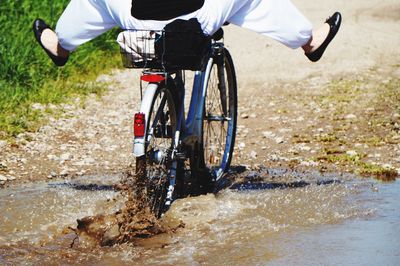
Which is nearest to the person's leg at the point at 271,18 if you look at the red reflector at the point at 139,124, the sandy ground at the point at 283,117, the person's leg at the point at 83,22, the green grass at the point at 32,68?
the person's leg at the point at 83,22

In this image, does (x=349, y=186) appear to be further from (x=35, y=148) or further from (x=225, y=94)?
(x=35, y=148)

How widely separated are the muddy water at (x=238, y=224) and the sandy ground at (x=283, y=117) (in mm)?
614

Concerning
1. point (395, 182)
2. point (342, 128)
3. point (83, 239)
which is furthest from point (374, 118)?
point (83, 239)

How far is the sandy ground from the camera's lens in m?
7.84

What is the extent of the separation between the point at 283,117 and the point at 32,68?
2.78 meters

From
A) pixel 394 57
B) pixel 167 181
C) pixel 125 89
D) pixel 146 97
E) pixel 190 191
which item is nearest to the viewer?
pixel 146 97

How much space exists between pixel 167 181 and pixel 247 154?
217 cm

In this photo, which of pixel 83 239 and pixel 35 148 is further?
pixel 35 148

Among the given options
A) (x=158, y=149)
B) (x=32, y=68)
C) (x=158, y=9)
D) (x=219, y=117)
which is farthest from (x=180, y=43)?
(x=32, y=68)

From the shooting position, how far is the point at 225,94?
7.09 meters

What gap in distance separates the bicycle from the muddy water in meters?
0.21

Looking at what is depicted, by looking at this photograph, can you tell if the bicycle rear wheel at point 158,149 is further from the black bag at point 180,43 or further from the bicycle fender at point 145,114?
the black bag at point 180,43

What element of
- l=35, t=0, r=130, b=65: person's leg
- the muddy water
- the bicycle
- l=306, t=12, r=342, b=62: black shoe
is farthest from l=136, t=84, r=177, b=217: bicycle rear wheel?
l=306, t=12, r=342, b=62: black shoe

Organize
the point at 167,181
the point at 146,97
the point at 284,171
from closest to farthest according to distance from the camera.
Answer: the point at 146,97, the point at 167,181, the point at 284,171
